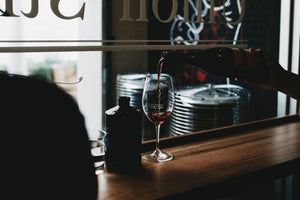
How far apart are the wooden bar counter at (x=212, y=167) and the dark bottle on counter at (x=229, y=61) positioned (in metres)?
0.29

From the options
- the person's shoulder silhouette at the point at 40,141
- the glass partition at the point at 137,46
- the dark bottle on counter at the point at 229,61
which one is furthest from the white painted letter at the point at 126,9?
the person's shoulder silhouette at the point at 40,141

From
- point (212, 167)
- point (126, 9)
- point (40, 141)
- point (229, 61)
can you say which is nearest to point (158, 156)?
point (212, 167)

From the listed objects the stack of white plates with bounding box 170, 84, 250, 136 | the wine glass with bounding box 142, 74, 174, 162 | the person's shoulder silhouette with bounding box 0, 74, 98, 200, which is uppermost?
the person's shoulder silhouette with bounding box 0, 74, 98, 200

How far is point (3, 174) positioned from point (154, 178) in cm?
74

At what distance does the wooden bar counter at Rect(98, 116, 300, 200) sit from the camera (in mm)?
995

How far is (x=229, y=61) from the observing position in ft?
3.94

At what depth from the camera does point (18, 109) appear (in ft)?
1.22

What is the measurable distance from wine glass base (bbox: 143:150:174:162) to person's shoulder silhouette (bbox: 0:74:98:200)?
854mm

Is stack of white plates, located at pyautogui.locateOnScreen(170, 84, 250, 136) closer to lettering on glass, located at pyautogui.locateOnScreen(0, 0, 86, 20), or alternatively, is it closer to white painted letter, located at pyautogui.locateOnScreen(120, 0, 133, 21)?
white painted letter, located at pyautogui.locateOnScreen(120, 0, 133, 21)

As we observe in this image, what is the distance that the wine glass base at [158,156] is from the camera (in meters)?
1.24

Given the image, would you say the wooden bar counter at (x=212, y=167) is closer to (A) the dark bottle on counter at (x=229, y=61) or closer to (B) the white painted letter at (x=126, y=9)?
(A) the dark bottle on counter at (x=229, y=61)

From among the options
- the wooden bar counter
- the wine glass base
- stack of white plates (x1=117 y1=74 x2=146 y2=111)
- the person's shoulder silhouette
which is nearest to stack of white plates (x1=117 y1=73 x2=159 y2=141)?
stack of white plates (x1=117 y1=74 x2=146 y2=111)

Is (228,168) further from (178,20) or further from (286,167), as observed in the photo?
(178,20)

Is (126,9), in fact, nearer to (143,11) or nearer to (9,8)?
(143,11)
